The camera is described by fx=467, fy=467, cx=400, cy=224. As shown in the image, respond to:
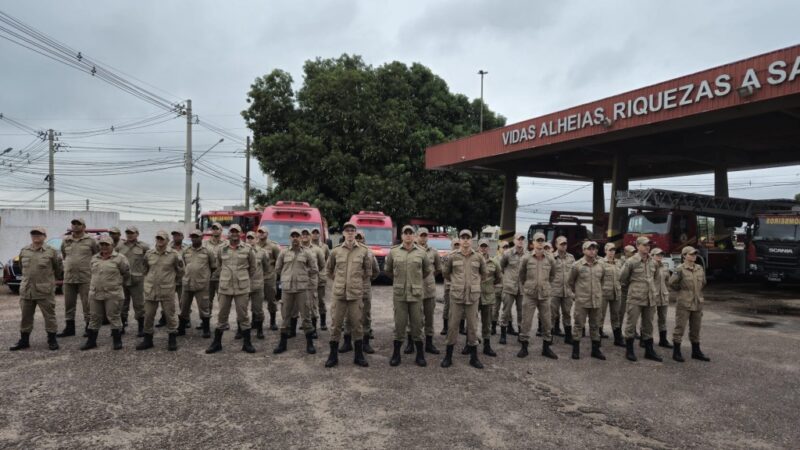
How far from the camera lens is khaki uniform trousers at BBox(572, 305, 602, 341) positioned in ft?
22.0

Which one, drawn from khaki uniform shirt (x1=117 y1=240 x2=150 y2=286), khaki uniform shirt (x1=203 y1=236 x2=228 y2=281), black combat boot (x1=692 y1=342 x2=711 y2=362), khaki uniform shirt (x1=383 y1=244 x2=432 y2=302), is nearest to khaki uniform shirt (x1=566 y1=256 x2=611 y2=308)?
black combat boot (x1=692 y1=342 x2=711 y2=362)

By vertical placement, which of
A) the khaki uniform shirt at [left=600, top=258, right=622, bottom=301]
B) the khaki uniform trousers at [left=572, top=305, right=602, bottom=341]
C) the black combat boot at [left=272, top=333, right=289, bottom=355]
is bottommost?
the black combat boot at [left=272, top=333, right=289, bottom=355]

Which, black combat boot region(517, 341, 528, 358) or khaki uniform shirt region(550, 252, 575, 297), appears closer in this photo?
black combat boot region(517, 341, 528, 358)

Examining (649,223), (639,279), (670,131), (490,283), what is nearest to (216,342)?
(490,283)

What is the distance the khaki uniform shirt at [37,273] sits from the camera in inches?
259

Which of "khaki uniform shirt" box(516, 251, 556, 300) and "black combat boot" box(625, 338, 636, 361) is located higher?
"khaki uniform shirt" box(516, 251, 556, 300)

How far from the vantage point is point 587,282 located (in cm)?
689

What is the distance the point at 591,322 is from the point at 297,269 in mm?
4405

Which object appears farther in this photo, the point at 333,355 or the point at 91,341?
the point at 91,341

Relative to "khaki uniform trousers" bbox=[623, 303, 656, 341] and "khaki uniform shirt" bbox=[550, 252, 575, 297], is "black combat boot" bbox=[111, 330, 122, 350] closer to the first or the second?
"khaki uniform shirt" bbox=[550, 252, 575, 297]

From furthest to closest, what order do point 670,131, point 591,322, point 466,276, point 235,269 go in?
point 670,131 → point 591,322 → point 235,269 → point 466,276

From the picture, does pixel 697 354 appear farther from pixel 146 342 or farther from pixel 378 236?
pixel 378 236

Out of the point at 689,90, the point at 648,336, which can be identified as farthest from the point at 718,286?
the point at 648,336

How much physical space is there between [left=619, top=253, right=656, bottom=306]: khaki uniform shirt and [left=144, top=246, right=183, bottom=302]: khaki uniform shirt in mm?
6694
